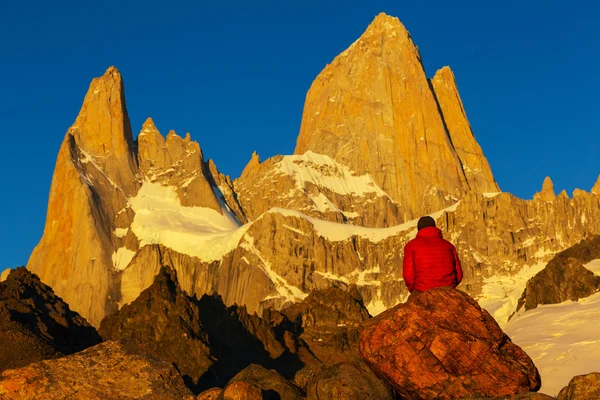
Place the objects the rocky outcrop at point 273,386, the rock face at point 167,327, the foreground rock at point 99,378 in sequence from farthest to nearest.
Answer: the rock face at point 167,327 < the rocky outcrop at point 273,386 < the foreground rock at point 99,378

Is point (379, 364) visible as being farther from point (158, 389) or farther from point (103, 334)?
point (103, 334)

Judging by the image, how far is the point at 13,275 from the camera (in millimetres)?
75875

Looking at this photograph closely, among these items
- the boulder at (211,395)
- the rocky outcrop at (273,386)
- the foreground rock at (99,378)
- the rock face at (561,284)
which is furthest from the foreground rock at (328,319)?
the foreground rock at (99,378)

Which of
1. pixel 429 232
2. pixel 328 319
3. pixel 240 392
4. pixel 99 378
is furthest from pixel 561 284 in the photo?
pixel 328 319

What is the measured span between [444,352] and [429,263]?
2.16 m

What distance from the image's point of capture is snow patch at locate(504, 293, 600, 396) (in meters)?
35.9

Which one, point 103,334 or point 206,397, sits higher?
point 103,334

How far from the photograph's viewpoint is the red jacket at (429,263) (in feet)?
77.3

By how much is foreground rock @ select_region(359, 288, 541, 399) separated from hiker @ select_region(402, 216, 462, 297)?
67 cm


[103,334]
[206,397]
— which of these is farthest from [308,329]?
[206,397]

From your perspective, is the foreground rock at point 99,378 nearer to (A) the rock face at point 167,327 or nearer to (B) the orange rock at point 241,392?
(B) the orange rock at point 241,392

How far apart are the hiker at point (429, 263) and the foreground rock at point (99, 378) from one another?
5.00 meters

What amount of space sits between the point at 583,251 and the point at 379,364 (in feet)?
187

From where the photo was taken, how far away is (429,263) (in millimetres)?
23578
